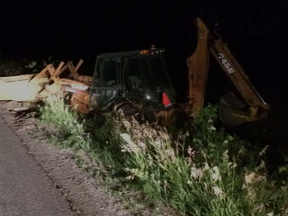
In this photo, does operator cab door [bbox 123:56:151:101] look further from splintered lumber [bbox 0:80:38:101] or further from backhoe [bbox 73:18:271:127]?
splintered lumber [bbox 0:80:38:101]

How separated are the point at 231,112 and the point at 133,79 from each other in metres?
1.89

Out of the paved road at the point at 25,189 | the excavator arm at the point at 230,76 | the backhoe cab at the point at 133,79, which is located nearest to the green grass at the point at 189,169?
the paved road at the point at 25,189

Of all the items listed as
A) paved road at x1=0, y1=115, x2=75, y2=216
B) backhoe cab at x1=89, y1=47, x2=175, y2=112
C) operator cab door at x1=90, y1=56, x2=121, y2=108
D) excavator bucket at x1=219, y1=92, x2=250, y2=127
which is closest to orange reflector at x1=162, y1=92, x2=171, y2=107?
backhoe cab at x1=89, y1=47, x2=175, y2=112

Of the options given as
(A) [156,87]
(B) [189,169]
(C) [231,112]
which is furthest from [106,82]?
(B) [189,169]

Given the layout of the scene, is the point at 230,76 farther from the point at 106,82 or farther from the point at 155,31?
the point at 155,31

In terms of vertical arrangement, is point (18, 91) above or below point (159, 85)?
above

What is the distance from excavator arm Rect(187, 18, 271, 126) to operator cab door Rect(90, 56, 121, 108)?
53.9 inches

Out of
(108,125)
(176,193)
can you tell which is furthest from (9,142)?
(176,193)

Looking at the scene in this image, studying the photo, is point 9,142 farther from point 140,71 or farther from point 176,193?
point 176,193

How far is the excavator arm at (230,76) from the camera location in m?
9.10

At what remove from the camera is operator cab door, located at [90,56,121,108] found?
895 cm

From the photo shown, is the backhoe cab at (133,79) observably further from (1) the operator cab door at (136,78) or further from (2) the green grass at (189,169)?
(2) the green grass at (189,169)

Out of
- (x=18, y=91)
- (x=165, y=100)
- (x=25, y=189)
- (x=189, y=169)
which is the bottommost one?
(x=189, y=169)

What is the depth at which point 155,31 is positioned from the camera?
19359 mm
